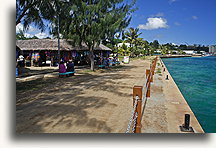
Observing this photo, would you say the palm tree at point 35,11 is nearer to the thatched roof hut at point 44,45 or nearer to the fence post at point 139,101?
the fence post at point 139,101

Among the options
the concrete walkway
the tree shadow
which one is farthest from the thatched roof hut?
the concrete walkway

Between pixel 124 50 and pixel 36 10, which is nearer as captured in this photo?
pixel 36 10

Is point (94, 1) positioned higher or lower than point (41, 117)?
higher

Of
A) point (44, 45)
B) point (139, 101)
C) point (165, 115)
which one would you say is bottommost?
point (165, 115)

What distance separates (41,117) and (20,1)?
4.52 m

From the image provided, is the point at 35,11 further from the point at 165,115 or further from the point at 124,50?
the point at 124,50

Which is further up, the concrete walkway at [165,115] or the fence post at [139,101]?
the fence post at [139,101]

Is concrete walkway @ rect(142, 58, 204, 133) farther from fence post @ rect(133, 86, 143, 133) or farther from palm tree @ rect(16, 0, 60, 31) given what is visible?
palm tree @ rect(16, 0, 60, 31)

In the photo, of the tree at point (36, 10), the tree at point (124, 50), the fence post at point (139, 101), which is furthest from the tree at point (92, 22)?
the tree at point (124, 50)

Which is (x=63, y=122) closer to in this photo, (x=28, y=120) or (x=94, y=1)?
(x=28, y=120)

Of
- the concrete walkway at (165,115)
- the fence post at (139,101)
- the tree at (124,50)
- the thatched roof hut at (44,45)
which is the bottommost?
the concrete walkway at (165,115)

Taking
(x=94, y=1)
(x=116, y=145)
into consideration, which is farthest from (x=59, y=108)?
(x=94, y=1)

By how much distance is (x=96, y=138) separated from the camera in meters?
3.19

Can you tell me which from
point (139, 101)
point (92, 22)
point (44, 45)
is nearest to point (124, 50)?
point (44, 45)
